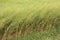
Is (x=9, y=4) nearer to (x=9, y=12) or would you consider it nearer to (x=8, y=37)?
(x=9, y=12)

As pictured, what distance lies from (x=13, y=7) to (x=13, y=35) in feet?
1.73

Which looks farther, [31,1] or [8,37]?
[31,1]

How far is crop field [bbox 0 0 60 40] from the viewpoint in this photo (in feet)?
15.6

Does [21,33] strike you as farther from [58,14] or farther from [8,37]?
[58,14]

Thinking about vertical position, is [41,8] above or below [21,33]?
above

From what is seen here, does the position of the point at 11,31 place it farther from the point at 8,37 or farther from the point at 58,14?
the point at 58,14

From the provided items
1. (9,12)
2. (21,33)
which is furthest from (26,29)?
(9,12)

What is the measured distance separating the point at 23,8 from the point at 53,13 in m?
0.54

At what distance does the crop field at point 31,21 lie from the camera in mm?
4754

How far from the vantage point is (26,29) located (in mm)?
4809

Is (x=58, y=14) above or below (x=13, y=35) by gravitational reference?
above

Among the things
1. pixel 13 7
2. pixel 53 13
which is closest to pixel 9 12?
pixel 13 7

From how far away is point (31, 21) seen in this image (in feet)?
15.8

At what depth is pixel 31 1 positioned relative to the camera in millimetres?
5059
